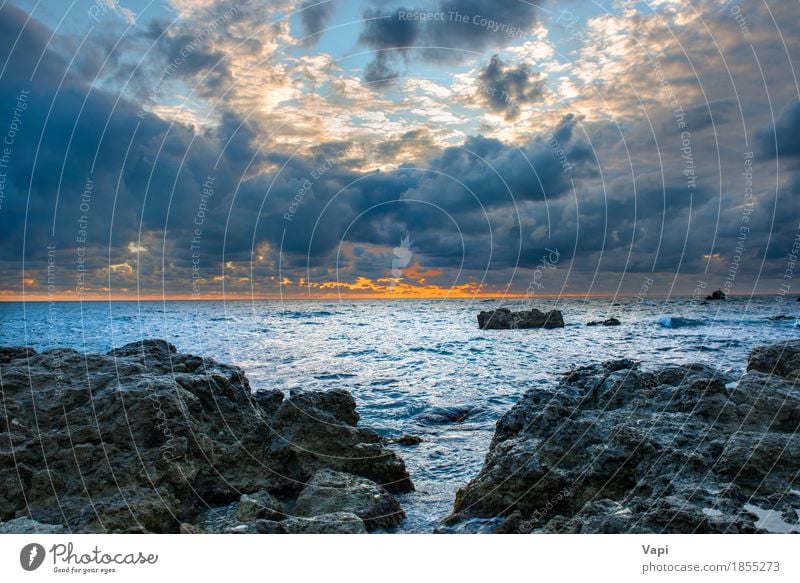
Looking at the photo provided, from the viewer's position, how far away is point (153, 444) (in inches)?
355

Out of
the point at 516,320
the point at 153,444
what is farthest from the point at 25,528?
the point at 516,320

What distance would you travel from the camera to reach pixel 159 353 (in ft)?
47.0

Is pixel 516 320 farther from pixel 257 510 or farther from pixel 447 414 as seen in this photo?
pixel 257 510

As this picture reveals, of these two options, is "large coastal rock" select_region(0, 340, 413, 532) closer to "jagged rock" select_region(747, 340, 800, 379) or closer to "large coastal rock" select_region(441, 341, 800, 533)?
"large coastal rock" select_region(441, 341, 800, 533)

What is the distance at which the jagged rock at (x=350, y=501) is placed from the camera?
8.30 m

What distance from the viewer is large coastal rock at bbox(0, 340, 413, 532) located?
783 centimetres

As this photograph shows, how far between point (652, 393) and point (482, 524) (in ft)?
16.3

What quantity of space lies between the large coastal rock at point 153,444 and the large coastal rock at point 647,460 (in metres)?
3.07

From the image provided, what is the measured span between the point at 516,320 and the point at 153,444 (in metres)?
67.2

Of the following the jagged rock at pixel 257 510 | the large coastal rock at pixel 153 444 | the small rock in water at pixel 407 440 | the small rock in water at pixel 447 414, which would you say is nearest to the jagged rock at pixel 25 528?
the large coastal rock at pixel 153 444

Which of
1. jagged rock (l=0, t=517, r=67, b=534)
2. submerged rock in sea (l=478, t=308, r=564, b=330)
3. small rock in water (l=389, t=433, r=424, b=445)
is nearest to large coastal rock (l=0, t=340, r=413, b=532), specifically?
jagged rock (l=0, t=517, r=67, b=534)

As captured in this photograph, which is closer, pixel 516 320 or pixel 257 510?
pixel 257 510
